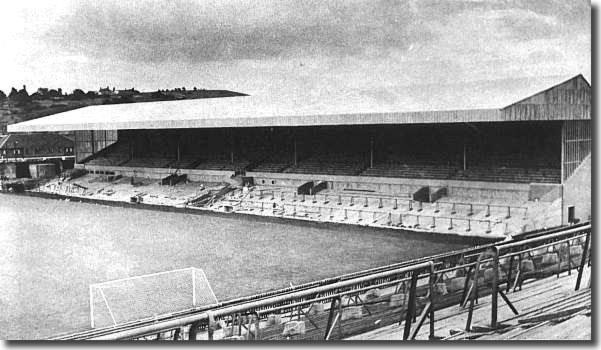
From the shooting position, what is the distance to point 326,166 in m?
8.74

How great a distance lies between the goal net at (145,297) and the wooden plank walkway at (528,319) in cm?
175

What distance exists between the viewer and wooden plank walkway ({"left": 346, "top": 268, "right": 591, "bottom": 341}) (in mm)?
6078

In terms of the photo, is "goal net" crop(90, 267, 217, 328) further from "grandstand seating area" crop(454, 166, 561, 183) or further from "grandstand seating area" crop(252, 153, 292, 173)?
"grandstand seating area" crop(454, 166, 561, 183)

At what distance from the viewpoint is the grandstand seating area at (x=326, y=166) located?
28.6ft

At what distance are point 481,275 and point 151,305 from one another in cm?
320

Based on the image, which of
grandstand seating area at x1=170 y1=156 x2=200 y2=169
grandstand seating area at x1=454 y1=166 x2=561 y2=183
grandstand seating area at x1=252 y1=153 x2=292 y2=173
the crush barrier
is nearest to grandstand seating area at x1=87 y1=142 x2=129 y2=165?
grandstand seating area at x1=170 y1=156 x2=200 y2=169

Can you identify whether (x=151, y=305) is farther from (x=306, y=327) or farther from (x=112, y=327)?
(x=306, y=327)

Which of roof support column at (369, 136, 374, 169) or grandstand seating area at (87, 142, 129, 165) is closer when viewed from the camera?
grandstand seating area at (87, 142, 129, 165)

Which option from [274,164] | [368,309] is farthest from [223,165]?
[368,309]

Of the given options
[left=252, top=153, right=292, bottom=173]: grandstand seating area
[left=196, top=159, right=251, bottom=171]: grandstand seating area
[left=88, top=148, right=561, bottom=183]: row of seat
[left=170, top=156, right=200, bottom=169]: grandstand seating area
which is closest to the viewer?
[left=88, top=148, right=561, bottom=183]: row of seat

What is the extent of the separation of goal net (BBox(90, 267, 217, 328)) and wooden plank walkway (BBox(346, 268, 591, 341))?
175cm

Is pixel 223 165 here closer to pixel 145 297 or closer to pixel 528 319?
pixel 145 297

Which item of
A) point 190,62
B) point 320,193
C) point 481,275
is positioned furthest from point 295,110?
point 481,275

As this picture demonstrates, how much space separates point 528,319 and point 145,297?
3614mm
